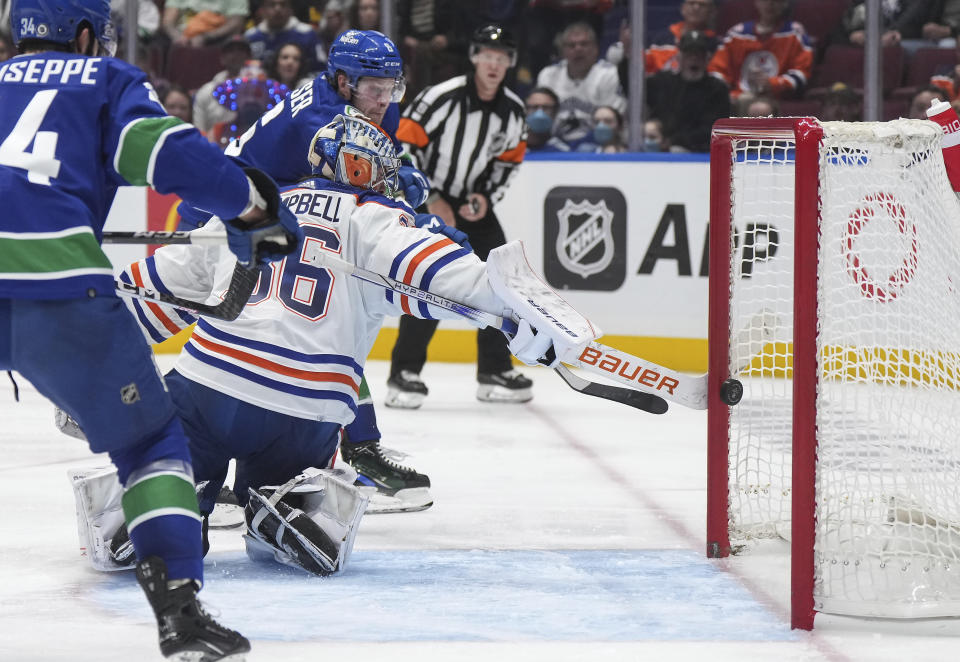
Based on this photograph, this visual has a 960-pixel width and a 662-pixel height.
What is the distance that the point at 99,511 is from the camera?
257 cm

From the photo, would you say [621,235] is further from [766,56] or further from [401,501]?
[401,501]

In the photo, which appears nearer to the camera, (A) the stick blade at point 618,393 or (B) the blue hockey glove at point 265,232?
(B) the blue hockey glove at point 265,232

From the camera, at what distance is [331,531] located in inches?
102

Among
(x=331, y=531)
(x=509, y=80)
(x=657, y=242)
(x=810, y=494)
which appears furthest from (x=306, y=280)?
(x=509, y=80)

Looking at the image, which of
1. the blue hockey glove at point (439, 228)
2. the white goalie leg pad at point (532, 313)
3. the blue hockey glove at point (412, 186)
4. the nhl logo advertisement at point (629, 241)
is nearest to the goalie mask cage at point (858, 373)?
the white goalie leg pad at point (532, 313)

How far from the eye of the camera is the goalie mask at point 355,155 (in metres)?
2.69

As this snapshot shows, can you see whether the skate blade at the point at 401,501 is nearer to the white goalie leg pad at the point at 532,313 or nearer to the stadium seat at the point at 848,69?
the white goalie leg pad at the point at 532,313

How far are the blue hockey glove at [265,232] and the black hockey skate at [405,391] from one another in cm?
282

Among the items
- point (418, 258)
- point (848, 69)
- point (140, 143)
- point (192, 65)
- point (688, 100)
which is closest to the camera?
point (140, 143)

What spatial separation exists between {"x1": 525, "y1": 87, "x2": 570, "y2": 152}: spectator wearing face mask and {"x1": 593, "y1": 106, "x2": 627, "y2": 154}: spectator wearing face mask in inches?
7.2

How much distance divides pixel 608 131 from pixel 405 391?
1.60m

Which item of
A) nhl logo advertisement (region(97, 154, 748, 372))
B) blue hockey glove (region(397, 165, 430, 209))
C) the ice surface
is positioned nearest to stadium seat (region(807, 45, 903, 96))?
nhl logo advertisement (region(97, 154, 748, 372))

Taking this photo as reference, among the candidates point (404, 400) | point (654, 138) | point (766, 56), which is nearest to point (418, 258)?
point (404, 400)

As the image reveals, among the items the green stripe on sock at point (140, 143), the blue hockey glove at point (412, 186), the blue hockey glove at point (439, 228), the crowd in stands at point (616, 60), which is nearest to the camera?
the green stripe on sock at point (140, 143)
